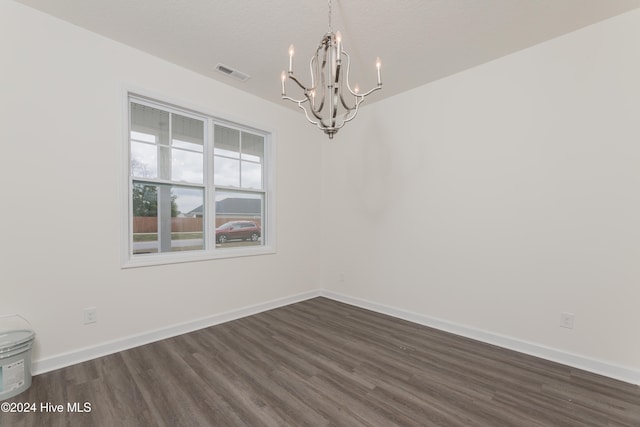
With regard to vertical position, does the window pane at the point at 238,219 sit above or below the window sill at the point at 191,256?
above

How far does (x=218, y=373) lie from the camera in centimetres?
218

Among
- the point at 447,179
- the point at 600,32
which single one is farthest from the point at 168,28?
the point at 600,32

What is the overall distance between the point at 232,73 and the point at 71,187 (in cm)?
190

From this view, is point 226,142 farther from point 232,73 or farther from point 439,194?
point 439,194

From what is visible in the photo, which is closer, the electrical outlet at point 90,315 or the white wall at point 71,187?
the white wall at point 71,187

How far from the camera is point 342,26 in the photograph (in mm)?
2285

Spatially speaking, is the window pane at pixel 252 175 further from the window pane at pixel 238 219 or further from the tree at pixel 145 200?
the tree at pixel 145 200

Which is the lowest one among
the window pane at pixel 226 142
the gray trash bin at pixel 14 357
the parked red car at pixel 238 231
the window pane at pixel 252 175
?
the gray trash bin at pixel 14 357

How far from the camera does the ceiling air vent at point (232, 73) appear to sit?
9.58 ft

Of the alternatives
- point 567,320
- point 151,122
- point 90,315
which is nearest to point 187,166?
point 151,122

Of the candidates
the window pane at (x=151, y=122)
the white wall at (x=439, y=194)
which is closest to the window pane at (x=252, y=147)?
the white wall at (x=439, y=194)

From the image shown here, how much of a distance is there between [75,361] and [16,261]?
94cm

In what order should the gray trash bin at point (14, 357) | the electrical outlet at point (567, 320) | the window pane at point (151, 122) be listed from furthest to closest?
1. the window pane at point (151, 122)
2. the electrical outlet at point (567, 320)
3. the gray trash bin at point (14, 357)

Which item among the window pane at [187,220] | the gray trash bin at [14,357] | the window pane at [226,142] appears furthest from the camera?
the window pane at [226,142]
